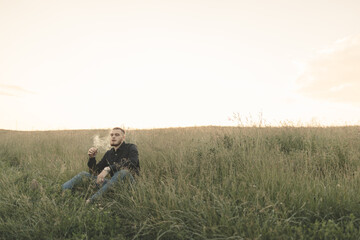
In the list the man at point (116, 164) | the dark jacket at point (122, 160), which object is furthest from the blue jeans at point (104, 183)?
the dark jacket at point (122, 160)

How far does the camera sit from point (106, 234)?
309 cm

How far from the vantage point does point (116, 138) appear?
4.96 m

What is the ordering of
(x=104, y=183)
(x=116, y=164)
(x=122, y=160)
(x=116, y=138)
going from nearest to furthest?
(x=116, y=164), (x=104, y=183), (x=122, y=160), (x=116, y=138)

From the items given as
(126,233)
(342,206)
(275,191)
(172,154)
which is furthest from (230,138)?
(126,233)

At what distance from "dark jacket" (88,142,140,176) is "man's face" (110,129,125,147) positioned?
11cm

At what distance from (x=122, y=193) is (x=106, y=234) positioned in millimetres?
976

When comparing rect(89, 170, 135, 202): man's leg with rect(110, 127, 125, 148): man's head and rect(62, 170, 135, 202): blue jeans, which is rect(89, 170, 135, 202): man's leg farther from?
rect(110, 127, 125, 148): man's head

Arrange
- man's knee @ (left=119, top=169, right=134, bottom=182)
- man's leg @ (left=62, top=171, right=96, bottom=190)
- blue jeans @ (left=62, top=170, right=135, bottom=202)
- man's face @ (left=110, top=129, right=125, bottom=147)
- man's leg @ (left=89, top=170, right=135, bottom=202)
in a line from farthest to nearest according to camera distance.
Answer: man's face @ (left=110, top=129, right=125, bottom=147) < man's leg @ (left=62, top=171, right=96, bottom=190) < man's knee @ (left=119, top=169, right=134, bottom=182) < man's leg @ (left=89, top=170, right=135, bottom=202) < blue jeans @ (left=62, top=170, right=135, bottom=202)

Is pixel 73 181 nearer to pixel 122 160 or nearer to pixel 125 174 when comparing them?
pixel 122 160

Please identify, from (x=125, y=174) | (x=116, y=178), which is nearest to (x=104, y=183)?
(x=116, y=178)

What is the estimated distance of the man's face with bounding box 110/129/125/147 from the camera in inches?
195

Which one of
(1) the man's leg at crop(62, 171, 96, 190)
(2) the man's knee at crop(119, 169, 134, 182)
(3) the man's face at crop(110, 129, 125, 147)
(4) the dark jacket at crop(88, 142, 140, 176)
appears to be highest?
(3) the man's face at crop(110, 129, 125, 147)

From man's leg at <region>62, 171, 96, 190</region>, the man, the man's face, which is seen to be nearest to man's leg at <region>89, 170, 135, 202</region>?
the man

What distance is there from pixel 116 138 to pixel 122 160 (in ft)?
1.71
